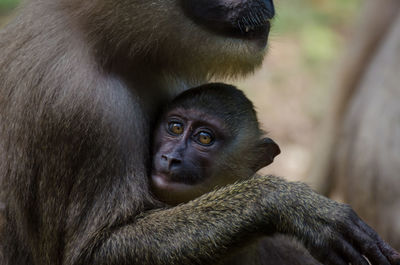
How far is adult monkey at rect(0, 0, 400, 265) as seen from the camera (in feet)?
14.2

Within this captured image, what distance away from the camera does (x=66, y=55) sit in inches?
178

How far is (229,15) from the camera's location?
446 cm

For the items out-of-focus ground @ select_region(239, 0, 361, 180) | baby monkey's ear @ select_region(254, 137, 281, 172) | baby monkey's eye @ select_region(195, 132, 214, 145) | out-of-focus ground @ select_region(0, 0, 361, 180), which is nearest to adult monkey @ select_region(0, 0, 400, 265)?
baby monkey's eye @ select_region(195, 132, 214, 145)

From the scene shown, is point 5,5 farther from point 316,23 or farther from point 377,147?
point 377,147

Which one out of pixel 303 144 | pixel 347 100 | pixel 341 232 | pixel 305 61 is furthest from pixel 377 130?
pixel 341 232

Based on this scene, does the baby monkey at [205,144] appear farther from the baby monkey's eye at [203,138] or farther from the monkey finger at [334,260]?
the monkey finger at [334,260]

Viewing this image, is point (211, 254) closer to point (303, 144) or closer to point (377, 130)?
point (377, 130)

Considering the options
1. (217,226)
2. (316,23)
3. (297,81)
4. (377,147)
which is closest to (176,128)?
(217,226)

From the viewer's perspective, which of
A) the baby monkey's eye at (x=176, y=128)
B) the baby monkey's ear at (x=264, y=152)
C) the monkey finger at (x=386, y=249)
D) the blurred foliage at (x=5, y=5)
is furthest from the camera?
the blurred foliage at (x=5, y=5)

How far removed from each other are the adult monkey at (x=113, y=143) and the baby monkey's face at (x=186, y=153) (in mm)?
104

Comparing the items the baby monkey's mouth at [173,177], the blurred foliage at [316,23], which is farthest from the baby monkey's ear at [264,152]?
the blurred foliage at [316,23]

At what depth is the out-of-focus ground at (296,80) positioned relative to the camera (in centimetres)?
1126

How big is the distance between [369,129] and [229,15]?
15.5ft

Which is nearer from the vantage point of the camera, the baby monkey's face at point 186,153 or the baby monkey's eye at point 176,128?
the baby monkey's face at point 186,153
